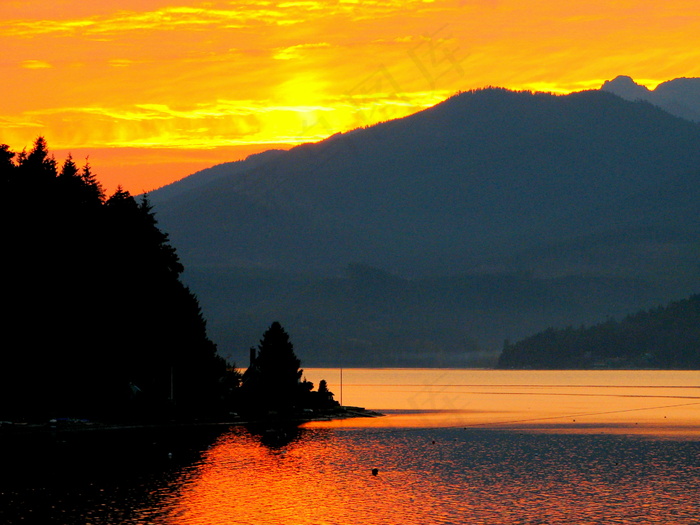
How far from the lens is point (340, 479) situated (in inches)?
4198

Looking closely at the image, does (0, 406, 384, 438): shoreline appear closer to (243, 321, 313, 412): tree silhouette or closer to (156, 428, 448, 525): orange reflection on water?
(243, 321, 313, 412): tree silhouette

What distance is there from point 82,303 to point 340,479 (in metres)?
48.7

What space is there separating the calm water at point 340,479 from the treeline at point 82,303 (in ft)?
32.6

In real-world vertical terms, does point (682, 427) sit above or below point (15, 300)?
below

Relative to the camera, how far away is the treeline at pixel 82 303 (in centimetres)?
13562

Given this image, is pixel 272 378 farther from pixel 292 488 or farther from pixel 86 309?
pixel 292 488

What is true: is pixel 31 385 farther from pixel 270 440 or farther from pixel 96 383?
pixel 270 440

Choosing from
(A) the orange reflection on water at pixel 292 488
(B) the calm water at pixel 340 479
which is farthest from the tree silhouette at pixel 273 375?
(A) the orange reflection on water at pixel 292 488

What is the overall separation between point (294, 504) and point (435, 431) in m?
93.7

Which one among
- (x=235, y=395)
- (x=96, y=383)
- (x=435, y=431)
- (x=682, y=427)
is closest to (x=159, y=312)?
(x=96, y=383)

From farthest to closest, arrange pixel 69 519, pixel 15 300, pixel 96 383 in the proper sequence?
pixel 96 383, pixel 15 300, pixel 69 519

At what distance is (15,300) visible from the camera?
13438cm

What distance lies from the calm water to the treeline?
9949 millimetres

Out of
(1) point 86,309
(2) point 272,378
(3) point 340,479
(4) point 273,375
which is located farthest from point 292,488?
(2) point 272,378
